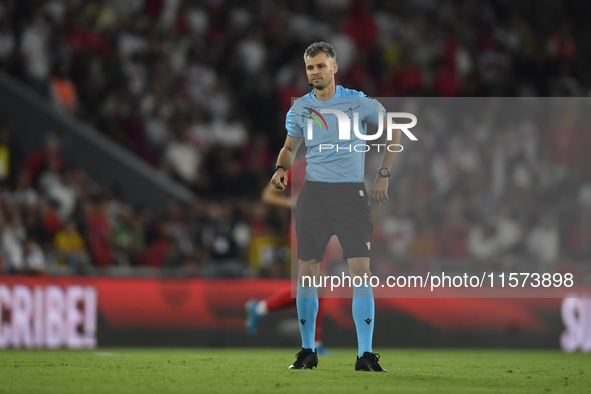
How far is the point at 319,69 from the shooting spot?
6461 mm

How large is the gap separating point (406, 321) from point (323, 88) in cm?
498

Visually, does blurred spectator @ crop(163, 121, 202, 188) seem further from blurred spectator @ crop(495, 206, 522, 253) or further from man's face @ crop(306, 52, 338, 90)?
man's face @ crop(306, 52, 338, 90)

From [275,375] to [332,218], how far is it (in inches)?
45.2

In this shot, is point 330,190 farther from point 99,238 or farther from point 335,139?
point 99,238

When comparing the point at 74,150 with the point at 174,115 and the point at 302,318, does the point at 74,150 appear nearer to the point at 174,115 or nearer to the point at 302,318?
the point at 174,115

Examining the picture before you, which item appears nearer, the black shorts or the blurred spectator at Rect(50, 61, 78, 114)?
the black shorts

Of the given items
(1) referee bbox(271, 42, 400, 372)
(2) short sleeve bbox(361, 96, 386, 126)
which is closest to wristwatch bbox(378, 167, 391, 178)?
(1) referee bbox(271, 42, 400, 372)

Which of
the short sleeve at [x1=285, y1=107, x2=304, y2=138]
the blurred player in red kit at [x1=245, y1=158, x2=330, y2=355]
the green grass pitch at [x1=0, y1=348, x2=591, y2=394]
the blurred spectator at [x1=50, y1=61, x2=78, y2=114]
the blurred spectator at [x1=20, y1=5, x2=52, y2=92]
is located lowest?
→ the green grass pitch at [x1=0, y1=348, x2=591, y2=394]

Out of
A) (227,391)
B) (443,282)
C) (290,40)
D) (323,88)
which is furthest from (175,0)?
(227,391)

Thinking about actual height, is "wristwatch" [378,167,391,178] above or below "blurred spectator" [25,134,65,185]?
below

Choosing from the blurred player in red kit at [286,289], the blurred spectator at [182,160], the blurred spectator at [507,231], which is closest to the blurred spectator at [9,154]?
the blurred spectator at [182,160]

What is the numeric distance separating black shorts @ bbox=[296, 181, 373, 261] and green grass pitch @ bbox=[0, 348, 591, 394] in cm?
88

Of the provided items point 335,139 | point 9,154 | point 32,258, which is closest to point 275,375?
point 335,139

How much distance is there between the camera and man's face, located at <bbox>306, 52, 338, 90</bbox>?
6.43 m
